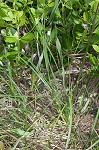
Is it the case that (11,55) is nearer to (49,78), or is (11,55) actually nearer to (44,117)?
(49,78)

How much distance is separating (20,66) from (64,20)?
275mm

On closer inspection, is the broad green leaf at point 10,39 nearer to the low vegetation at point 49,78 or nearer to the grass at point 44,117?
the low vegetation at point 49,78

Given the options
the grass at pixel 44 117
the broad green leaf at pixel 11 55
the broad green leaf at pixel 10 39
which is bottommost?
the grass at pixel 44 117

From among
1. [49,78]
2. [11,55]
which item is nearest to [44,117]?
[49,78]

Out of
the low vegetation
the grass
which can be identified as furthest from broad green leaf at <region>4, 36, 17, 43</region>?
the grass

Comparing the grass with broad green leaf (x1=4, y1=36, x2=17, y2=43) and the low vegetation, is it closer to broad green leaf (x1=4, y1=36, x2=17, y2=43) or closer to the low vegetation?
the low vegetation

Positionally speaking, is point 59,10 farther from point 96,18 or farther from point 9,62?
point 9,62

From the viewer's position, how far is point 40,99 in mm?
1543

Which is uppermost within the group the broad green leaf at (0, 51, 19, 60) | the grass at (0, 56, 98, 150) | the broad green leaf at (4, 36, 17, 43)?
the broad green leaf at (4, 36, 17, 43)

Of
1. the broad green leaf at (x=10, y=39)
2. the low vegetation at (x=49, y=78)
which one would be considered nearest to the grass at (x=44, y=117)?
the low vegetation at (x=49, y=78)

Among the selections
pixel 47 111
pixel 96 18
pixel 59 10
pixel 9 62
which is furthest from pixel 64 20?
pixel 47 111

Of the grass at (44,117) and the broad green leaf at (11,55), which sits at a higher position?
the broad green leaf at (11,55)

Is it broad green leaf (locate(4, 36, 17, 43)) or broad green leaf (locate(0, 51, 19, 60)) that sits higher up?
broad green leaf (locate(4, 36, 17, 43))

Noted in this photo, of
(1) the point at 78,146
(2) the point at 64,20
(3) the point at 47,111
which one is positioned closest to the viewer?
(1) the point at 78,146
